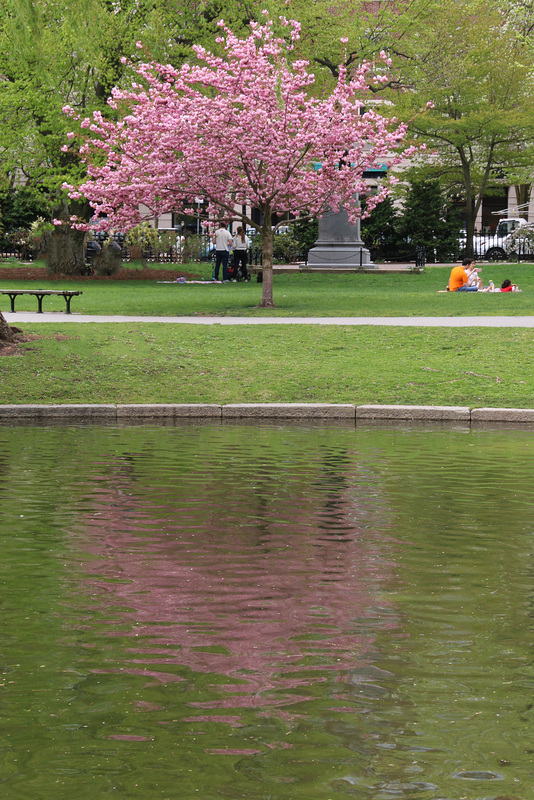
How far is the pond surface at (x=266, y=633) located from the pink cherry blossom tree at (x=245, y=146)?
677 inches

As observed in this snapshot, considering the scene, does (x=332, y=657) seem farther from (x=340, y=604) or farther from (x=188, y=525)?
(x=188, y=525)

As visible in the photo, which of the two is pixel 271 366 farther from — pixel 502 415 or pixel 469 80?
pixel 469 80

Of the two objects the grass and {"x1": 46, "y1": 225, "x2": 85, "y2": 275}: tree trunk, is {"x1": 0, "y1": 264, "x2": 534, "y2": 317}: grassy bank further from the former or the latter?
the grass

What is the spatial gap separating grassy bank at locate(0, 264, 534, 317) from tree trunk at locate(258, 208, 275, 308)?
293 millimetres

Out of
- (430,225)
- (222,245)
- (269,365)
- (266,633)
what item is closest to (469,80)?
(430,225)

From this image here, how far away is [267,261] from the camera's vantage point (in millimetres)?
28719

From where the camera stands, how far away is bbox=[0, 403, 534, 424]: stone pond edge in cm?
1544

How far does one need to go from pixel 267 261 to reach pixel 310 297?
362 cm

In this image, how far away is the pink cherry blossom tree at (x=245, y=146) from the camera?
1073 inches

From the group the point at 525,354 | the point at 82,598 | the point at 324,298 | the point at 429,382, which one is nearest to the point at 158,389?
the point at 429,382

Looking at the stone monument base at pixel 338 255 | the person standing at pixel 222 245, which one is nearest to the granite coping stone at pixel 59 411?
the person standing at pixel 222 245

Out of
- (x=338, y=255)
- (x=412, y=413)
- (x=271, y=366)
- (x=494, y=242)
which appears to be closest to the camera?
(x=412, y=413)

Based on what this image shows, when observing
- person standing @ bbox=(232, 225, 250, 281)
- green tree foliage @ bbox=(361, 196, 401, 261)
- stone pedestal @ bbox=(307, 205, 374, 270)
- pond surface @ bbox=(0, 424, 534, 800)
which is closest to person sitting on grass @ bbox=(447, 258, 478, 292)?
stone pedestal @ bbox=(307, 205, 374, 270)

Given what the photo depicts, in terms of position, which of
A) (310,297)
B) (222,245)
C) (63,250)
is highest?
(222,245)
